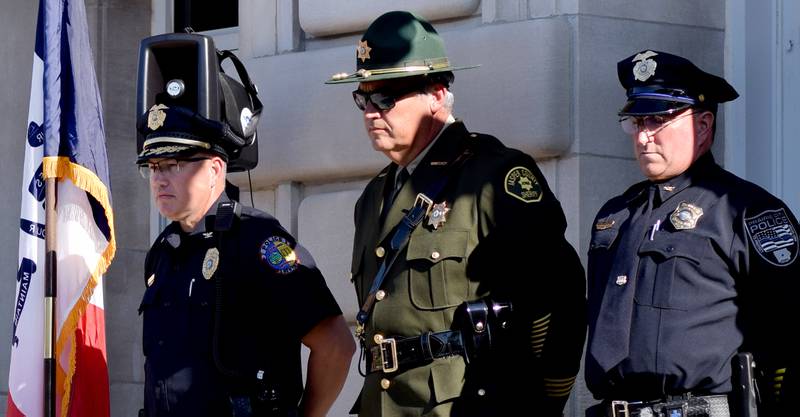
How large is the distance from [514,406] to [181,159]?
139cm

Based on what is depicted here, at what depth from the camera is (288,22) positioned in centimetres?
736

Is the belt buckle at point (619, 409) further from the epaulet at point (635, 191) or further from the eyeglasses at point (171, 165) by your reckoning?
the eyeglasses at point (171, 165)

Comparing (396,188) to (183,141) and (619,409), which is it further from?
(619,409)

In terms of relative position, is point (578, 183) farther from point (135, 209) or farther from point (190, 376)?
point (135, 209)

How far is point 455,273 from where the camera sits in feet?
17.0

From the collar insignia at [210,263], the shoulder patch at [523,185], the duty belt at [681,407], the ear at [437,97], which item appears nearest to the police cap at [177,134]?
the collar insignia at [210,263]

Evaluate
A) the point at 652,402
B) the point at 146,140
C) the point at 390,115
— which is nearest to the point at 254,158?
the point at 146,140

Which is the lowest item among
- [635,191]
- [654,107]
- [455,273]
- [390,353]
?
[390,353]

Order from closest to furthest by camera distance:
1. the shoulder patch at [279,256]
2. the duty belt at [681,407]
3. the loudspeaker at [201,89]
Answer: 1. the duty belt at [681,407]
2. the shoulder patch at [279,256]
3. the loudspeaker at [201,89]

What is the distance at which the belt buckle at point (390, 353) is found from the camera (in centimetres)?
518

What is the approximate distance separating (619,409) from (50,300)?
2715mm

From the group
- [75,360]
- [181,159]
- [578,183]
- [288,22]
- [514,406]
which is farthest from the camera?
[288,22]

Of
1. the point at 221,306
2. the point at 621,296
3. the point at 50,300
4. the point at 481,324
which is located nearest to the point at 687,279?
the point at 621,296

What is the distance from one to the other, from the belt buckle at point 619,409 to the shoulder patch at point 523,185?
2.47ft
